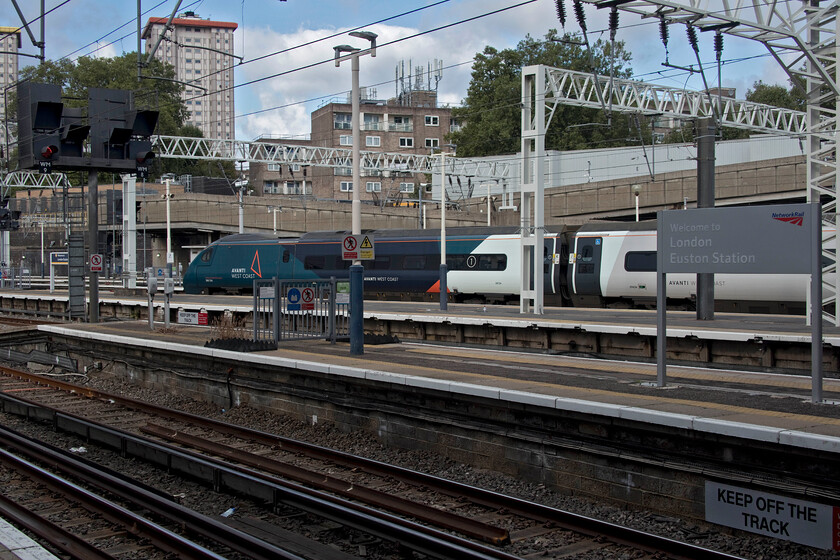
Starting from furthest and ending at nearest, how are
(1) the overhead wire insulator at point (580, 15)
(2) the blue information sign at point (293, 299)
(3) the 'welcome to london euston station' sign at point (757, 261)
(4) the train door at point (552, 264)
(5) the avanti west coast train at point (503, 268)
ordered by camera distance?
1. (4) the train door at point (552, 264)
2. (5) the avanti west coast train at point (503, 268)
3. (1) the overhead wire insulator at point (580, 15)
4. (2) the blue information sign at point (293, 299)
5. (3) the 'welcome to london euston station' sign at point (757, 261)

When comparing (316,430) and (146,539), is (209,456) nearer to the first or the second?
(316,430)

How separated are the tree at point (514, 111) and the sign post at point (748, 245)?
58.7m

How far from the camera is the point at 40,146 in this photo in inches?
901

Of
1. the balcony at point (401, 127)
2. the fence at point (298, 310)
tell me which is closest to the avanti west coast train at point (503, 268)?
the fence at point (298, 310)

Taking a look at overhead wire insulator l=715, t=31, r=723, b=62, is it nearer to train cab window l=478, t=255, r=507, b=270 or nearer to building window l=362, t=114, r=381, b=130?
train cab window l=478, t=255, r=507, b=270

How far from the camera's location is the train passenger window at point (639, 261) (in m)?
26.6

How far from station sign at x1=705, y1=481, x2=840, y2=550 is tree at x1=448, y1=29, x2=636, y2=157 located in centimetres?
6199

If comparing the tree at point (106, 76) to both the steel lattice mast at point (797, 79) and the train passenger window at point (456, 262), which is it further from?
the steel lattice mast at point (797, 79)

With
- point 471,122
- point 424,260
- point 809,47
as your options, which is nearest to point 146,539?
point 809,47

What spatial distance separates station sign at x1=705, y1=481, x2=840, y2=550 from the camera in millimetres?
7293

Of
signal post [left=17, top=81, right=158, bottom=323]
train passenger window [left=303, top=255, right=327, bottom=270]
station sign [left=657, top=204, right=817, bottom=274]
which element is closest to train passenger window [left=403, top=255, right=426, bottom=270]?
train passenger window [left=303, top=255, right=327, bottom=270]

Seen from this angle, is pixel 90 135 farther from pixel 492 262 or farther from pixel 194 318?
pixel 492 262

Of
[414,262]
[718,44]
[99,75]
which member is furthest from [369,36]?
[99,75]

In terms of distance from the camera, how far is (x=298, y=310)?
17250mm
